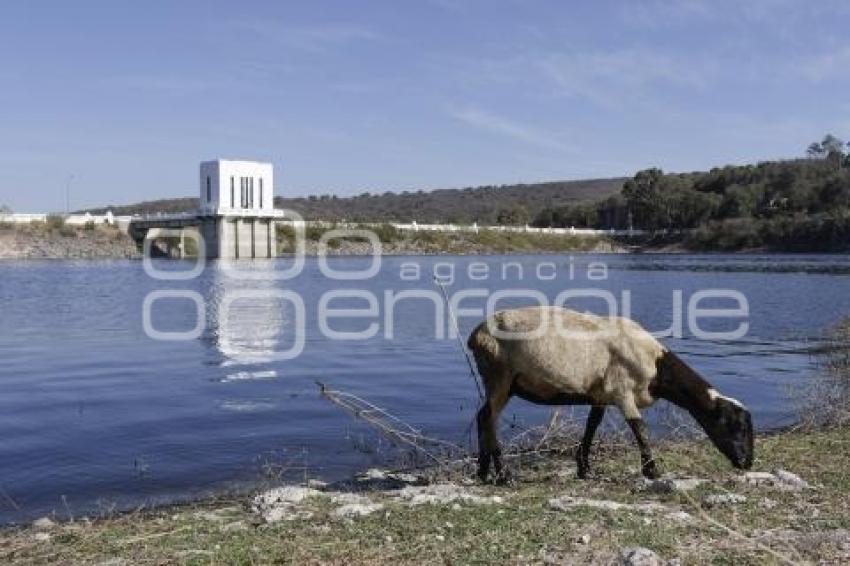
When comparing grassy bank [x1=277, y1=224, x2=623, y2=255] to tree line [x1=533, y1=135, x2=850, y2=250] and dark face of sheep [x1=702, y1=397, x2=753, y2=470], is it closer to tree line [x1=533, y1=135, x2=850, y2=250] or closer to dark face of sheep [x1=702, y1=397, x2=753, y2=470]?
tree line [x1=533, y1=135, x2=850, y2=250]

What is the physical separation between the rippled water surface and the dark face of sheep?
590 centimetres

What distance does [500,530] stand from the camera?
8.23 metres

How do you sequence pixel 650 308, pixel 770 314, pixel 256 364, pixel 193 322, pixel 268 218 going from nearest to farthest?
1. pixel 256 364
2. pixel 193 322
3. pixel 770 314
4. pixel 650 308
5. pixel 268 218

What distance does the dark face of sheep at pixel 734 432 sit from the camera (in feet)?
36.4

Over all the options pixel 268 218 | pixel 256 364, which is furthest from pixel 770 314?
pixel 268 218

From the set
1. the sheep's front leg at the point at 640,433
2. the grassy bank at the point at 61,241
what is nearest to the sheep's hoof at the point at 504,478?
the sheep's front leg at the point at 640,433

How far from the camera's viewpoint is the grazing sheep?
10.9m

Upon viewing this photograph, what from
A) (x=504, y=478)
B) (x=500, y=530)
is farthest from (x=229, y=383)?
(x=500, y=530)

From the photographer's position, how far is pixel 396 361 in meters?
27.8

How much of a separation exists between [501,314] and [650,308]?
38137mm

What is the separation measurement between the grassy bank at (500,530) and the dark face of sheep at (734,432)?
0.98 ft

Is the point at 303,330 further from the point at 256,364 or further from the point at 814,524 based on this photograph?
the point at 814,524

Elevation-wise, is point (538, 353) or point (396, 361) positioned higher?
point (538, 353)

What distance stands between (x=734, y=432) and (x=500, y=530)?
426 centimetres
